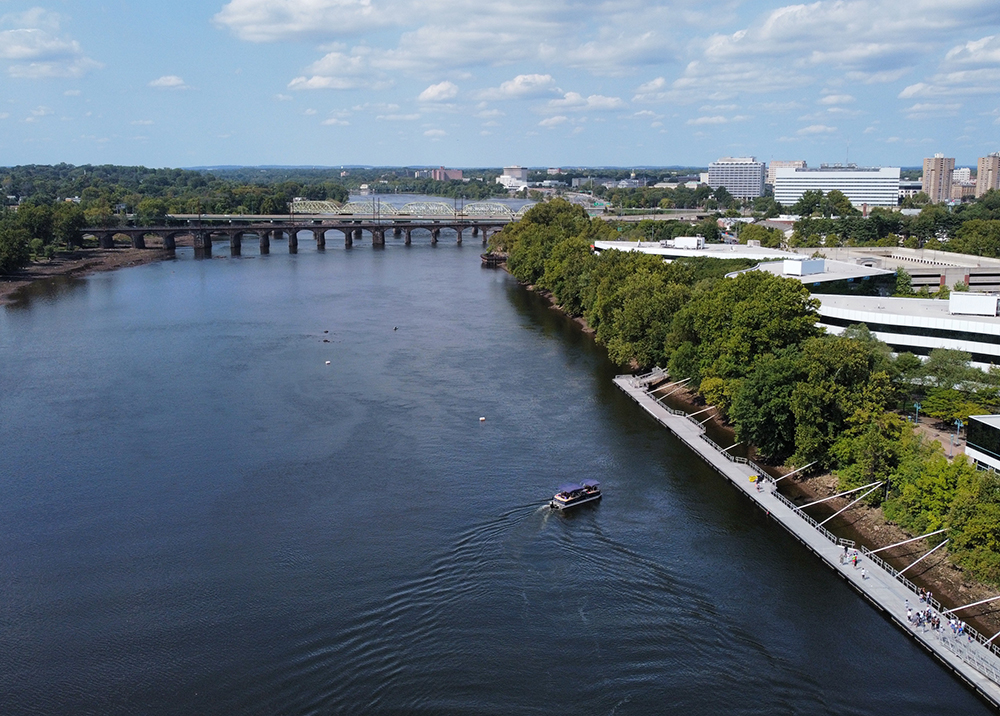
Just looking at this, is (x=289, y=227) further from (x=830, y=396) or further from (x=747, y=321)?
(x=830, y=396)

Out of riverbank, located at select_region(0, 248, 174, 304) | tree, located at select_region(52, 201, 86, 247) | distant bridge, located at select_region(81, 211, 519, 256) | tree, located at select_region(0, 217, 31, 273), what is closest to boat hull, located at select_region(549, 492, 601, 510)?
riverbank, located at select_region(0, 248, 174, 304)

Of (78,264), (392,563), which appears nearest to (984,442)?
(392,563)

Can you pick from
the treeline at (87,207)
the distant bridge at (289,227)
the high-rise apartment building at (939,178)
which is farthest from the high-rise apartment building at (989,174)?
the treeline at (87,207)

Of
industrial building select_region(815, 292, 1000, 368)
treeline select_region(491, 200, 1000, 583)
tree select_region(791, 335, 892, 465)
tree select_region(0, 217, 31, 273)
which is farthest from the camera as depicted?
tree select_region(0, 217, 31, 273)

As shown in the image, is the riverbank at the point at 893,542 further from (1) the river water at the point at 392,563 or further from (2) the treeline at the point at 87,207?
(2) the treeline at the point at 87,207

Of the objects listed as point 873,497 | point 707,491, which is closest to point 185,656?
point 707,491

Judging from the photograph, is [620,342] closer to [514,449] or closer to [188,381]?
[514,449]

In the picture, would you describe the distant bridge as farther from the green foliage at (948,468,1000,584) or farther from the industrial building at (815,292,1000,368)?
the green foliage at (948,468,1000,584)
